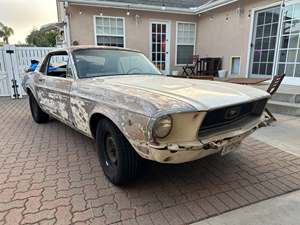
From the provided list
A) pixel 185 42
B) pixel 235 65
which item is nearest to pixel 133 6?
pixel 185 42

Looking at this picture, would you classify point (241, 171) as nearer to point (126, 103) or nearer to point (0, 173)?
point (126, 103)

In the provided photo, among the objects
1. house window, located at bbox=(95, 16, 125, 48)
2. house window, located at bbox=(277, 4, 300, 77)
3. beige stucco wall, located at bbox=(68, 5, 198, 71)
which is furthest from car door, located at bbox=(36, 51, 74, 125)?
house window, located at bbox=(277, 4, 300, 77)

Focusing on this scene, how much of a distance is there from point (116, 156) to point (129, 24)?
359 inches

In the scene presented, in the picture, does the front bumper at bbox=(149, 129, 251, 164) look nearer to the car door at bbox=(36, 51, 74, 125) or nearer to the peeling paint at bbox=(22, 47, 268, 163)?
the peeling paint at bbox=(22, 47, 268, 163)

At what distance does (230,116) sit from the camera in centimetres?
223

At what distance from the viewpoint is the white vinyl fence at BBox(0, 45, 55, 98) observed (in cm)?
793

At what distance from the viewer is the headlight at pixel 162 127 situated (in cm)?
173

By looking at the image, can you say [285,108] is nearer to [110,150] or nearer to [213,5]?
[110,150]

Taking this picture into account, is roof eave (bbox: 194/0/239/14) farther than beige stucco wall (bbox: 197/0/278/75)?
Yes

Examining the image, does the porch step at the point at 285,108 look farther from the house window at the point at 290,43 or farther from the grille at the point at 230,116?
the grille at the point at 230,116

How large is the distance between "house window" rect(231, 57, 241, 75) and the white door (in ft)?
10.3

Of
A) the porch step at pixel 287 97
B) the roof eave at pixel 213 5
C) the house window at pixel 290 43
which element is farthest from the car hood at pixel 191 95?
the roof eave at pixel 213 5

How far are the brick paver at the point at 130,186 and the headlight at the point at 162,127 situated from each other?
2.55 ft

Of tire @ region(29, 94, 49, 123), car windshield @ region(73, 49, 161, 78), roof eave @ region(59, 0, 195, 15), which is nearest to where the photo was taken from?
car windshield @ region(73, 49, 161, 78)
